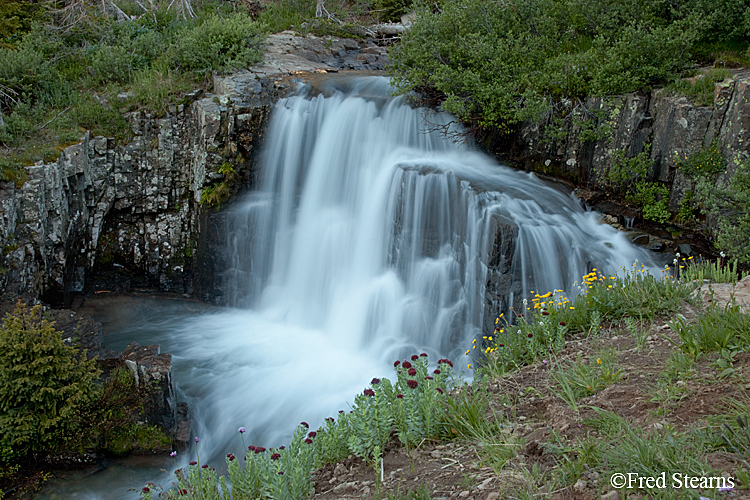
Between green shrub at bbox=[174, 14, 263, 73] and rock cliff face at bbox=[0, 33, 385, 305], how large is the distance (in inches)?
15.4

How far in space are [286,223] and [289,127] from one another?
1.92m

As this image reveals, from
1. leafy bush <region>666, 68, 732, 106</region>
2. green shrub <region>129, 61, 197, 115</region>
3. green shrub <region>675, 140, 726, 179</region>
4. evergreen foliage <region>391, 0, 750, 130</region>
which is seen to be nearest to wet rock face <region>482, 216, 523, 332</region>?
evergreen foliage <region>391, 0, 750, 130</region>

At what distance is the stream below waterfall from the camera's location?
762cm

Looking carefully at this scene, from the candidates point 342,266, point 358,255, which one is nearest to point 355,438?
point 358,255

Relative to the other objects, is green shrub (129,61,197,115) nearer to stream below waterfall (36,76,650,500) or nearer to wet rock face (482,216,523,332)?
stream below waterfall (36,76,650,500)

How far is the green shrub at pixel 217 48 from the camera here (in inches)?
480

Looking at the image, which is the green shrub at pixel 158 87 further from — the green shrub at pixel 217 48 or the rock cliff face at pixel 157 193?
the green shrub at pixel 217 48

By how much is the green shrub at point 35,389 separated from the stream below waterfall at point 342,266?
574 mm

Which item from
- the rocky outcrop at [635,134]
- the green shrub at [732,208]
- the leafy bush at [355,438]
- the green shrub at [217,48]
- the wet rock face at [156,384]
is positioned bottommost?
the wet rock face at [156,384]

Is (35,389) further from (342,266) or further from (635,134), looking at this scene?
(635,134)

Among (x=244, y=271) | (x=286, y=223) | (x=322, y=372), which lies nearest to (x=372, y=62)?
(x=286, y=223)

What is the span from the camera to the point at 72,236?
33.9ft

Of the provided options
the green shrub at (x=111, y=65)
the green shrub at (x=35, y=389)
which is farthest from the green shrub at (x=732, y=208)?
the green shrub at (x=111, y=65)

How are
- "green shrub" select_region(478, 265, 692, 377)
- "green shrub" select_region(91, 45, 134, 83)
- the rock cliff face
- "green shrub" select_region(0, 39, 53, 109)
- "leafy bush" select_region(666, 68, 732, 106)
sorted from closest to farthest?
"green shrub" select_region(478, 265, 692, 377)
"leafy bush" select_region(666, 68, 732, 106)
the rock cliff face
"green shrub" select_region(0, 39, 53, 109)
"green shrub" select_region(91, 45, 134, 83)
